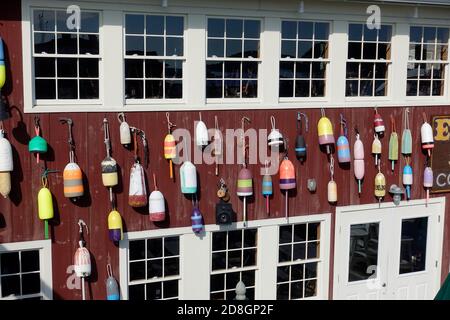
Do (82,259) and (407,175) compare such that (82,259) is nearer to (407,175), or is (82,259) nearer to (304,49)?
(304,49)

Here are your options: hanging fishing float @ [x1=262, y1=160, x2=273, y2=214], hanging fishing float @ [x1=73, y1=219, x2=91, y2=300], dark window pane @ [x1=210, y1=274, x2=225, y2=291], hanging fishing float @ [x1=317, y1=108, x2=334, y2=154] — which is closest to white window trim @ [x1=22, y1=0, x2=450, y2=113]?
hanging fishing float @ [x1=317, y1=108, x2=334, y2=154]

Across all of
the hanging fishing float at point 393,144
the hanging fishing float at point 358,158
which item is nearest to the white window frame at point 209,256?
the hanging fishing float at point 358,158

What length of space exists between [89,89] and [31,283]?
3185 millimetres

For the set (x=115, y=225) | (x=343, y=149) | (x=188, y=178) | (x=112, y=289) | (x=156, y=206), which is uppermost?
(x=343, y=149)

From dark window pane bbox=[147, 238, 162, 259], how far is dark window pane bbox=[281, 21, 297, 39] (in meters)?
4.16

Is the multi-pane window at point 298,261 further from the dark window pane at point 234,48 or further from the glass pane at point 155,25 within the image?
the glass pane at point 155,25

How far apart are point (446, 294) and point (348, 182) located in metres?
2.66

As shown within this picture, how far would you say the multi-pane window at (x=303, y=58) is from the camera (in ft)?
34.2

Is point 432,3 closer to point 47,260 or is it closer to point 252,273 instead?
point 252,273

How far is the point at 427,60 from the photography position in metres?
11.5

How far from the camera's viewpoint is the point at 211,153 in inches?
395

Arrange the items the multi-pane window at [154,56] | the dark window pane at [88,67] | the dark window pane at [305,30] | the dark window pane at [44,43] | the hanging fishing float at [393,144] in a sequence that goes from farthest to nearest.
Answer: the hanging fishing float at [393,144] < the dark window pane at [305,30] < the multi-pane window at [154,56] < the dark window pane at [88,67] < the dark window pane at [44,43]

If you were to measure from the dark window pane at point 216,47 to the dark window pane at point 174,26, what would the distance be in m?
0.54

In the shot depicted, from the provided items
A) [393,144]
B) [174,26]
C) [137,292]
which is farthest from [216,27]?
[137,292]
